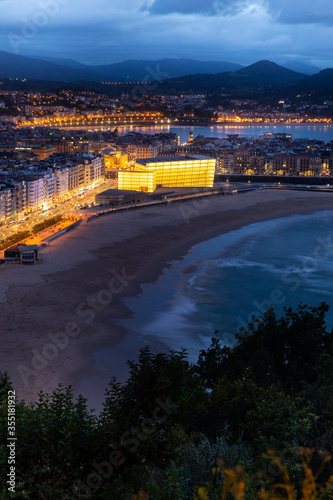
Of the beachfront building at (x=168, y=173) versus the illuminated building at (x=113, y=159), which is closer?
the beachfront building at (x=168, y=173)

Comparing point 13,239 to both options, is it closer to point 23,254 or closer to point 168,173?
point 23,254

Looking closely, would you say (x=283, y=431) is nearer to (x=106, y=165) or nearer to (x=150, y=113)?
(x=106, y=165)

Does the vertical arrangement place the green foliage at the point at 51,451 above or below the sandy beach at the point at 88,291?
above

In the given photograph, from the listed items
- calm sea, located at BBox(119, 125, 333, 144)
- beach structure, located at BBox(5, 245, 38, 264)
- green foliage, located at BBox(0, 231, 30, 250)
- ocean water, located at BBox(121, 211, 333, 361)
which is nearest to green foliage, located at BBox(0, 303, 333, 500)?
ocean water, located at BBox(121, 211, 333, 361)

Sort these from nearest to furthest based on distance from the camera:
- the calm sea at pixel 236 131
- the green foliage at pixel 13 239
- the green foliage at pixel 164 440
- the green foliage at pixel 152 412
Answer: the green foliage at pixel 164 440, the green foliage at pixel 152 412, the green foliage at pixel 13 239, the calm sea at pixel 236 131

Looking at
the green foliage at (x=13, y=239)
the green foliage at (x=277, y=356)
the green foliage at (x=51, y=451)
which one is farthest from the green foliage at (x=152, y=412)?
the green foliage at (x=13, y=239)

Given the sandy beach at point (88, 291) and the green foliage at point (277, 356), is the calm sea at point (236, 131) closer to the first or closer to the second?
the sandy beach at point (88, 291)

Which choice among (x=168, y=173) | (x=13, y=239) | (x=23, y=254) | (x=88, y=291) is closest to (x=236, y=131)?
(x=168, y=173)
